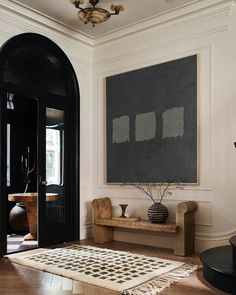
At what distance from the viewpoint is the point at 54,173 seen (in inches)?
209

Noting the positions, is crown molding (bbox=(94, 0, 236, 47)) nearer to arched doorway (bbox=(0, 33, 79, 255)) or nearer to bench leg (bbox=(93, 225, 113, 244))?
arched doorway (bbox=(0, 33, 79, 255))

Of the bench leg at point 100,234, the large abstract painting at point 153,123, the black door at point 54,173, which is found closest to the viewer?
the large abstract painting at point 153,123

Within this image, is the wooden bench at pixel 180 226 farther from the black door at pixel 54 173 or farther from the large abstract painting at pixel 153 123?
the black door at pixel 54 173

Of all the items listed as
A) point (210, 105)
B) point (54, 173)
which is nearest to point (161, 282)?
point (210, 105)

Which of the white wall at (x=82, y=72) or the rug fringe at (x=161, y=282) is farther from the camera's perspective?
the white wall at (x=82, y=72)

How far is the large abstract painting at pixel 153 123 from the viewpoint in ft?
15.5

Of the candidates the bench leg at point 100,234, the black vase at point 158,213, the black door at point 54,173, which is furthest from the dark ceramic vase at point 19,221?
the black vase at point 158,213

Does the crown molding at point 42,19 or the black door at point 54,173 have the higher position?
the crown molding at point 42,19

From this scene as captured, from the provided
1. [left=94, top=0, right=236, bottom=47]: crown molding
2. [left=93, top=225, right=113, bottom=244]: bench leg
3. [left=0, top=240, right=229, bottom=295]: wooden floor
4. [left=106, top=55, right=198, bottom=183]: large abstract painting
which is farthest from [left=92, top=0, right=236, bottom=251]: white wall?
[left=0, top=240, right=229, bottom=295]: wooden floor

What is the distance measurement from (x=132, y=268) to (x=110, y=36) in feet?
12.4

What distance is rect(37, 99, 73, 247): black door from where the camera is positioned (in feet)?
16.6

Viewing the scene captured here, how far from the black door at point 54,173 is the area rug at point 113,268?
22.3 inches

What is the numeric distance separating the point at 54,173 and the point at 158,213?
70.7 inches

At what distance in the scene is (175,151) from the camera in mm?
4836
